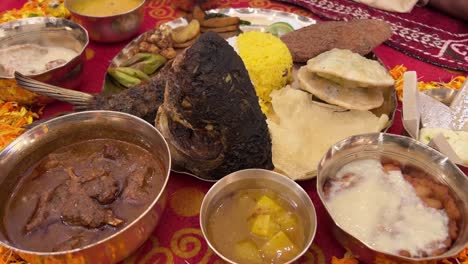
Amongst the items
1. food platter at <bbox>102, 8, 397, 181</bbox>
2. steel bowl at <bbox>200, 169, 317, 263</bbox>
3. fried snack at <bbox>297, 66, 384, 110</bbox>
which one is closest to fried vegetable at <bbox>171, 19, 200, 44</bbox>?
food platter at <bbox>102, 8, 397, 181</bbox>

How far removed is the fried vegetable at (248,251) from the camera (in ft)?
4.54

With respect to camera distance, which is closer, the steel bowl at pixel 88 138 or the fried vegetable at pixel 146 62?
the steel bowl at pixel 88 138

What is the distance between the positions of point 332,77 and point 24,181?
1.50 metres

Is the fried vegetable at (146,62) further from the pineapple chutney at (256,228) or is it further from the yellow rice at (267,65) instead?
the pineapple chutney at (256,228)

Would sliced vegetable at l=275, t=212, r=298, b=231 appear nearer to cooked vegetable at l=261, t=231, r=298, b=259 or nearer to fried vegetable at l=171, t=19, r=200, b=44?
cooked vegetable at l=261, t=231, r=298, b=259

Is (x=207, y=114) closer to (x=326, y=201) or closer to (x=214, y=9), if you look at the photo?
(x=326, y=201)

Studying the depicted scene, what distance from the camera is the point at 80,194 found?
4.90 feet

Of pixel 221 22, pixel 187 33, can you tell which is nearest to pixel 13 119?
pixel 187 33

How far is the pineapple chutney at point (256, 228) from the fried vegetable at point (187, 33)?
131 centimetres

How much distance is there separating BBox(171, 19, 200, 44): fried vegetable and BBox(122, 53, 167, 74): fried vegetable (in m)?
0.20

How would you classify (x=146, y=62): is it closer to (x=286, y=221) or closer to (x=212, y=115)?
(x=212, y=115)

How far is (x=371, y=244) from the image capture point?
1410 mm

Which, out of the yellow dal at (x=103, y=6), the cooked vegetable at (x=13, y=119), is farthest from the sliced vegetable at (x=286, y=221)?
the yellow dal at (x=103, y=6)

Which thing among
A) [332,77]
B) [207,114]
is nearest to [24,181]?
[207,114]
